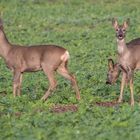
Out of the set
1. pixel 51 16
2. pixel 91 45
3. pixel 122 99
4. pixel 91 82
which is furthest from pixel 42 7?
pixel 122 99

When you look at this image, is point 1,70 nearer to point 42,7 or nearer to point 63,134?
point 63,134

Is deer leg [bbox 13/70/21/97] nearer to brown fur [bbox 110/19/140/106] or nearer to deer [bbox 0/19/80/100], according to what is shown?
deer [bbox 0/19/80/100]

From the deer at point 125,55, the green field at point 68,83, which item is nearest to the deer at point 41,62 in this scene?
the green field at point 68,83

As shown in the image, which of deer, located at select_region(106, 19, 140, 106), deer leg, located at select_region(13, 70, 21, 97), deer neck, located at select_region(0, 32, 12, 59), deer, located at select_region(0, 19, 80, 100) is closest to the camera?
deer, located at select_region(106, 19, 140, 106)

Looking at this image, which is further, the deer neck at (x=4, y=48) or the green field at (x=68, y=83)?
the deer neck at (x=4, y=48)

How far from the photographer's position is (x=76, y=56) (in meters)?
21.6

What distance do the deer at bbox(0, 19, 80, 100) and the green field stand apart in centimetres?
27

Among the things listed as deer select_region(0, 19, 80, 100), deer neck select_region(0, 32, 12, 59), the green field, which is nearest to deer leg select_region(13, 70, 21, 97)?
deer select_region(0, 19, 80, 100)

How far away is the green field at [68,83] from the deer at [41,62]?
0.27m

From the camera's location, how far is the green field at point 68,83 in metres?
10.5

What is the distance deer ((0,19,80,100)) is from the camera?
1398 centimetres

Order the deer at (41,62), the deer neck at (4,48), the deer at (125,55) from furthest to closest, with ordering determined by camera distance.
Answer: the deer neck at (4,48) < the deer at (41,62) < the deer at (125,55)

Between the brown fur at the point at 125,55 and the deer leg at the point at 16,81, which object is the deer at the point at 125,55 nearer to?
the brown fur at the point at 125,55

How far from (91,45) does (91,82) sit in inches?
289
